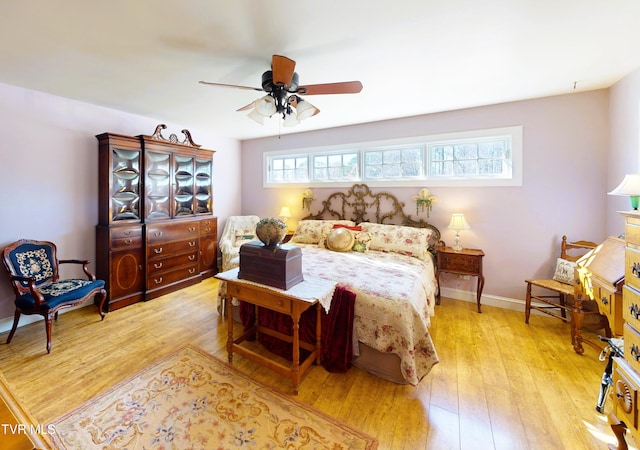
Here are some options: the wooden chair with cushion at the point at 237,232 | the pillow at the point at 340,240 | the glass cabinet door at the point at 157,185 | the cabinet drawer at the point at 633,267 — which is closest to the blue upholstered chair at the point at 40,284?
the glass cabinet door at the point at 157,185

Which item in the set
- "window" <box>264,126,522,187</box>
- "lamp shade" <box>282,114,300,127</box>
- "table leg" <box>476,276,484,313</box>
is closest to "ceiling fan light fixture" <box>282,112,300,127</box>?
"lamp shade" <box>282,114,300,127</box>

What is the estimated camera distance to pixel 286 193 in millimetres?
4902

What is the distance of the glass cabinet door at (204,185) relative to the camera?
13.9 feet

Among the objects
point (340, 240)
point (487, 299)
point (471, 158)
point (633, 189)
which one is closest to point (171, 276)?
point (340, 240)

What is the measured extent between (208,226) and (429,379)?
12.6 feet

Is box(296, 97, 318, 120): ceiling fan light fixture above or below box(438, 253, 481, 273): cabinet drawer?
above

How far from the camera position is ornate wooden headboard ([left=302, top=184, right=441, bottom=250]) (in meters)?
3.79

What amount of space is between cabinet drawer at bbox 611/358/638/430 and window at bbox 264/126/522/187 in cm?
243

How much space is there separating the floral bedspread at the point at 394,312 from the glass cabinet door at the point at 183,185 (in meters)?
2.56

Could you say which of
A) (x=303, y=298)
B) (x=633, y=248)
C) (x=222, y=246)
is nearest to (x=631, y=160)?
(x=633, y=248)

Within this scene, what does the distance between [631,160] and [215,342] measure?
4.34 meters

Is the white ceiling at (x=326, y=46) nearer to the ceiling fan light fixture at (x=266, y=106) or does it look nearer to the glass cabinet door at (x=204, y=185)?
the ceiling fan light fixture at (x=266, y=106)

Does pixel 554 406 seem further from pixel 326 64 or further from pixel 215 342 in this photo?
pixel 326 64

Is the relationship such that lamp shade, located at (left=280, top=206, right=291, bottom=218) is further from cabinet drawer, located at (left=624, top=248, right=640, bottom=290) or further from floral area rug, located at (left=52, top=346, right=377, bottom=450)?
cabinet drawer, located at (left=624, top=248, right=640, bottom=290)
